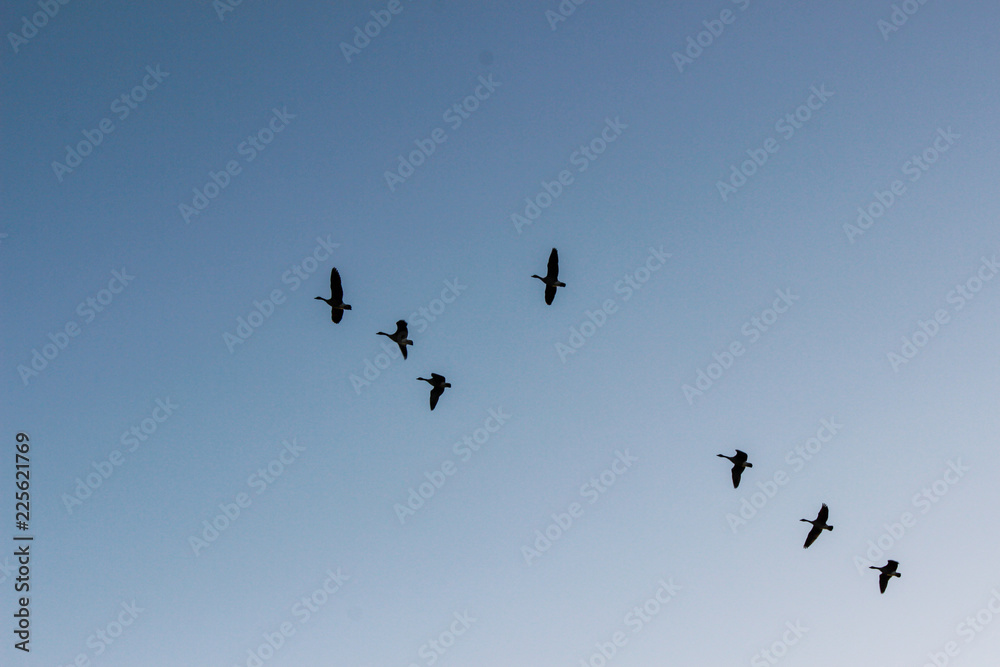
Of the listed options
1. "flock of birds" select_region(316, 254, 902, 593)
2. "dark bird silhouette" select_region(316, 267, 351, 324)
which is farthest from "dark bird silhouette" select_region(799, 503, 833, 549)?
"dark bird silhouette" select_region(316, 267, 351, 324)

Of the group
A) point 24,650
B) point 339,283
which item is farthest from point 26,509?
point 339,283

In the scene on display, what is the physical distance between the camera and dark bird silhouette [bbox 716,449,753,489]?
31391mm

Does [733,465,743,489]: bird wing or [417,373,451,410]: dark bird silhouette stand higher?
[733,465,743,489]: bird wing

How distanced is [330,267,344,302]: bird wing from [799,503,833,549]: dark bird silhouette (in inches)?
757

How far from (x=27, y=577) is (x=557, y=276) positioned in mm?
19826

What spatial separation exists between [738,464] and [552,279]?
9912 millimetres

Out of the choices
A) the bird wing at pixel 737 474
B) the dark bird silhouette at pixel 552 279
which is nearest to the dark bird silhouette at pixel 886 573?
the bird wing at pixel 737 474

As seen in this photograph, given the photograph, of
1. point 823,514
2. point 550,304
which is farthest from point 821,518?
point 550,304

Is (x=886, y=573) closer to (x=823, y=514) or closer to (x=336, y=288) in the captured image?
(x=823, y=514)

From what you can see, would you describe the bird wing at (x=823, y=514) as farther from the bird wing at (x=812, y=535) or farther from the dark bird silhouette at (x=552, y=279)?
the dark bird silhouette at (x=552, y=279)

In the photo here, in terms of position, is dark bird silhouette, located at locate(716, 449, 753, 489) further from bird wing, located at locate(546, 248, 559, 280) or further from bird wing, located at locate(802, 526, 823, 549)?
bird wing, located at locate(546, 248, 559, 280)

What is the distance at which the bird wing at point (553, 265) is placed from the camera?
29469mm

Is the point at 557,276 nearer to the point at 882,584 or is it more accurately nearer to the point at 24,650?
the point at 882,584

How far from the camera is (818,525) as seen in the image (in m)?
31.9
